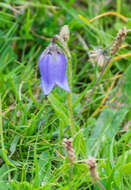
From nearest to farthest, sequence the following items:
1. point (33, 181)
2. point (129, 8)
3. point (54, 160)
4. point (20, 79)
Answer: point (33, 181) → point (54, 160) → point (20, 79) → point (129, 8)

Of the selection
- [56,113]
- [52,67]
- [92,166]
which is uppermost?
[52,67]

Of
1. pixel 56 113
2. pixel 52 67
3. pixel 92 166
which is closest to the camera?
pixel 92 166

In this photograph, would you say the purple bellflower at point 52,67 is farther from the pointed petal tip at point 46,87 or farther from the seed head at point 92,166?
the seed head at point 92,166

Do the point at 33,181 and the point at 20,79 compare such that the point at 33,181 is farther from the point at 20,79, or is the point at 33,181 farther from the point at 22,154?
the point at 20,79

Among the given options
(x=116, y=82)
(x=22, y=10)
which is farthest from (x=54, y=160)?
(x=22, y=10)

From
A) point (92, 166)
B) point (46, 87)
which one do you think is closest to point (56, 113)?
point (46, 87)

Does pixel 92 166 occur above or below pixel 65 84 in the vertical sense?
below

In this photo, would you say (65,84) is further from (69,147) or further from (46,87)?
(69,147)
